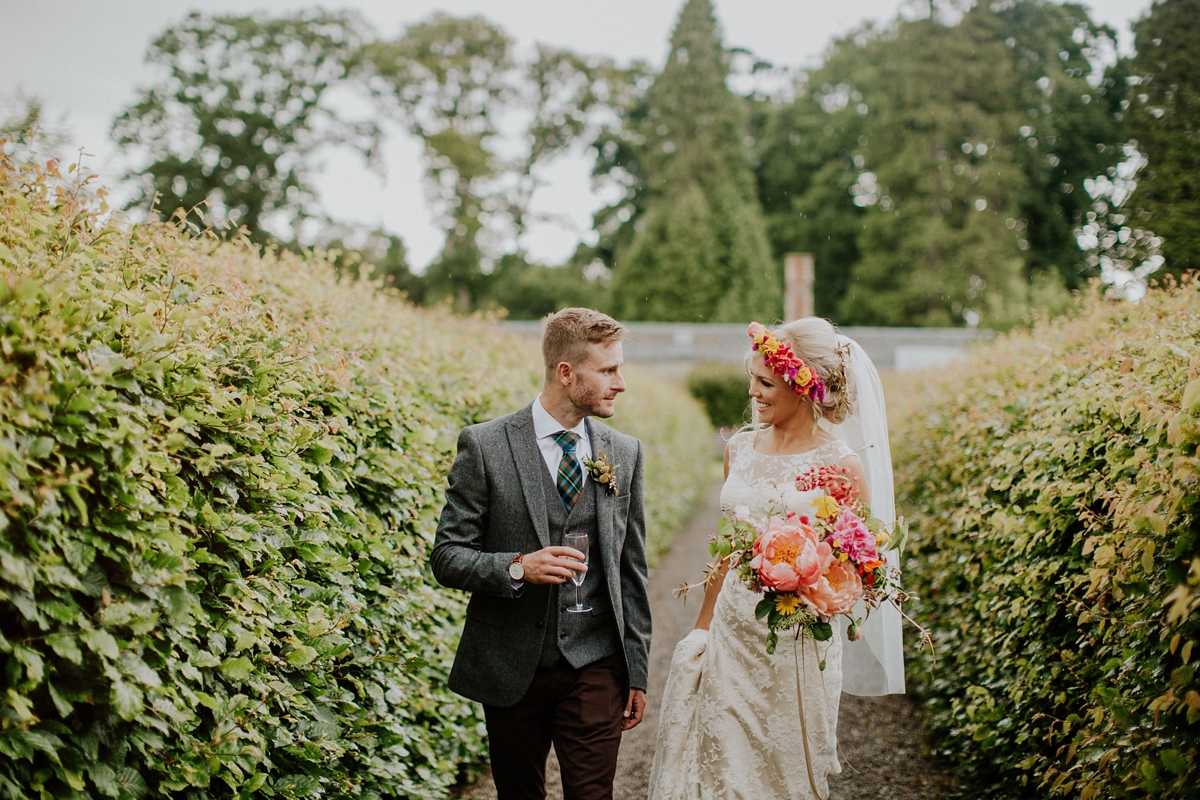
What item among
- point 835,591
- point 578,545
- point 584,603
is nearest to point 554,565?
point 578,545

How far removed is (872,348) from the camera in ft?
95.3

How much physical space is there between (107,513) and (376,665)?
1.62 metres

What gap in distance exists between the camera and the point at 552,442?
3012 millimetres

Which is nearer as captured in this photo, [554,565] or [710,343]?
[554,565]

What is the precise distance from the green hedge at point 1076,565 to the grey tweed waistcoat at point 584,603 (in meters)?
1.61

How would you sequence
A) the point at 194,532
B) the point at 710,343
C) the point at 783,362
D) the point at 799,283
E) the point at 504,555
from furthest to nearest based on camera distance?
the point at 710,343
the point at 799,283
the point at 783,362
the point at 504,555
the point at 194,532

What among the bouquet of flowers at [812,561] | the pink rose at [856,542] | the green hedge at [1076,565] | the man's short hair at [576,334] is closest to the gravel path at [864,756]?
the green hedge at [1076,565]

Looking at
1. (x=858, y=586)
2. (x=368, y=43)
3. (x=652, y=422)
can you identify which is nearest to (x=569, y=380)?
(x=858, y=586)

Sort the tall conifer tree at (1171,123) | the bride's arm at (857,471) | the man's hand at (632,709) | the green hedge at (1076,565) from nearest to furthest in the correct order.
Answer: the green hedge at (1076,565) < the man's hand at (632,709) < the bride's arm at (857,471) < the tall conifer tree at (1171,123)

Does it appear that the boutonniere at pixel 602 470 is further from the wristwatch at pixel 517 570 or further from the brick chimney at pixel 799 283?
the brick chimney at pixel 799 283

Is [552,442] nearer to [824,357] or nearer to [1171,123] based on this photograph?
[824,357]

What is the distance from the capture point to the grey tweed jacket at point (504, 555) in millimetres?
2763

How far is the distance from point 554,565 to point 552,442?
1.91 ft

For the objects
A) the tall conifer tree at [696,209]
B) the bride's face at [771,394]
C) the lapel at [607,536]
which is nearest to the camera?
the lapel at [607,536]
